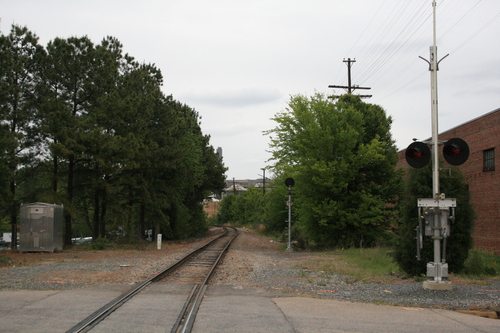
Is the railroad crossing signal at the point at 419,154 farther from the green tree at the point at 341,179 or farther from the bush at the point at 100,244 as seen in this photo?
the bush at the point at 100,244

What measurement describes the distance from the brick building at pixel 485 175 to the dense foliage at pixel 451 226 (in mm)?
10146

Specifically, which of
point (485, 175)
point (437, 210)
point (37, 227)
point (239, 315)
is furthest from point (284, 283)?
point (37, 227)

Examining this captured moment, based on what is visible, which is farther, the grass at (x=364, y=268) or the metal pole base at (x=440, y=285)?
the grass at (x=364, y=268)

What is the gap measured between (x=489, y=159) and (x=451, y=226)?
41.3ft

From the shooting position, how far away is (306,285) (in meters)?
13.3

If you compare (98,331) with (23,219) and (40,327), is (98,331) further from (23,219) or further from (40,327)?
(23,219)

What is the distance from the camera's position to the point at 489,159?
24.5 m

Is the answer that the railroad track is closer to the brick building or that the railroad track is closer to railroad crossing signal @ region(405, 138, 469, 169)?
railroad crossing signal @ region(405, 138, 469, 169)

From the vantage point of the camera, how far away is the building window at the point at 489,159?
79.3 feet

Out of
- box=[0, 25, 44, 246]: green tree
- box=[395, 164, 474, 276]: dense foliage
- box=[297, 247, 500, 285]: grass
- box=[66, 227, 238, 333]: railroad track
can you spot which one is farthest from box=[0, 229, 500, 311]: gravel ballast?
box=[0, 25, 44, 246]: green tree

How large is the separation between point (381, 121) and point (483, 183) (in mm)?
10118

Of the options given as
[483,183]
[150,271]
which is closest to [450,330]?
[150,271]

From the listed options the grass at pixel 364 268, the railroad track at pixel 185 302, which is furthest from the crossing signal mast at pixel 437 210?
the railroad track at pixel 185 302

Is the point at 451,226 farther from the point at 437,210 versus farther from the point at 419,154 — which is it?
the point at 419,154
